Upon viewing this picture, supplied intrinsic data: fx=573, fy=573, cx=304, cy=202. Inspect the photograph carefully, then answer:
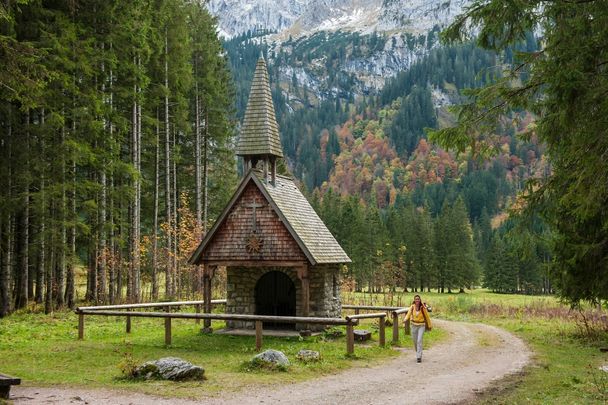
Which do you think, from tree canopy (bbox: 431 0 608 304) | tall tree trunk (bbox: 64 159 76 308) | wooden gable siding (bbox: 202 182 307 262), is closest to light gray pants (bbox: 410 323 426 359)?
tree canopy (bbox: 431 0 608 304)

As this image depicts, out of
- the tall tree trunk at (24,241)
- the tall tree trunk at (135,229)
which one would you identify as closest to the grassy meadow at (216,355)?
the tall tree trunk at (24,241)

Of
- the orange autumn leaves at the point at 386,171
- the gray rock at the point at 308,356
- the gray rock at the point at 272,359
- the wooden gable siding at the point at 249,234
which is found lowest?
the gray rock at the point at 308,356

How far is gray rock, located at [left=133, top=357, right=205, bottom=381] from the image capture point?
11633mm

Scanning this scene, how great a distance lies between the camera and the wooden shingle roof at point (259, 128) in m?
20.2

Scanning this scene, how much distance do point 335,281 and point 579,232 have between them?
344 inches

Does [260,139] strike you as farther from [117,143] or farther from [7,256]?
[7,256]

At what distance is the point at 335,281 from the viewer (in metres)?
21.7

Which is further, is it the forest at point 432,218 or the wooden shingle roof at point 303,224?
the forest at point 432,218

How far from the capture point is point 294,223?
19.3 meters

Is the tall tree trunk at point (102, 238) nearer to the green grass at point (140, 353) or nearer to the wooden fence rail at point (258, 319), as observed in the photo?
the green grass at point (140, 353)

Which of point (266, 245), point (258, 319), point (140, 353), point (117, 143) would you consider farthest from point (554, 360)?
point (117, 143)

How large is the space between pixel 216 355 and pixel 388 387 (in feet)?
18.4

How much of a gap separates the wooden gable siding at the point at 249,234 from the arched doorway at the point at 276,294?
8.31ft

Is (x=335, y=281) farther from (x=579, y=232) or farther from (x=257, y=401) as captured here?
(x=257, y=401)
